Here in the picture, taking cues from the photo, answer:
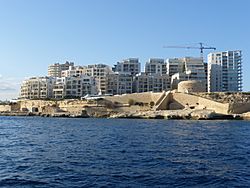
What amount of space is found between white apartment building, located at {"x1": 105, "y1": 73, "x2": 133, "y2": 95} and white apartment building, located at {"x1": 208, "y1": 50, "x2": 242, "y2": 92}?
110ft

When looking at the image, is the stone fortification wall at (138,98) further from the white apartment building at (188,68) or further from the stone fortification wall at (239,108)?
the white apartment building at (188,68)

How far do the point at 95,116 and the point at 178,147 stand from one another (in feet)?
251

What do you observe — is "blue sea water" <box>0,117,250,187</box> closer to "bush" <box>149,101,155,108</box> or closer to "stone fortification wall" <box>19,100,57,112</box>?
"bush" <box>149,101,155,108</box>

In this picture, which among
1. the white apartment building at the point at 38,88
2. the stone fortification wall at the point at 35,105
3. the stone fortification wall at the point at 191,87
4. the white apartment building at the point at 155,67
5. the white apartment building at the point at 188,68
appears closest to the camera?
the stone fortification wall at the point at 191,87

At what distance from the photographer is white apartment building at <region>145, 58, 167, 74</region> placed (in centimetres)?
16188

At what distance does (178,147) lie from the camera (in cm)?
2805

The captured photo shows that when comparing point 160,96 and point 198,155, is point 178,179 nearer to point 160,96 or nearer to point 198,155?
point 198,155

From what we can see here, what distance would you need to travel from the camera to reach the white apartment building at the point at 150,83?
14141 centimetres

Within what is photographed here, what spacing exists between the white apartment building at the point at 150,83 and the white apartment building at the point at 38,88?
3114cm

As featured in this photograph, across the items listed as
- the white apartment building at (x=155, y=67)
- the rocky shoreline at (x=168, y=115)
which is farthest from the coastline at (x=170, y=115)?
the white apartment building at (x=155, y=67)

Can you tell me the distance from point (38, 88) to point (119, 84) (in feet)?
99.2

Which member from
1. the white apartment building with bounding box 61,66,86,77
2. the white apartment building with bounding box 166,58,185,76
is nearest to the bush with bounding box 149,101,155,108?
the white apartment building with bounding box 166,58,185,76

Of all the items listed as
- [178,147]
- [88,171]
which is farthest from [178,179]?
[178,147]

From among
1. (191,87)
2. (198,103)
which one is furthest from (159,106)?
(191,87)
